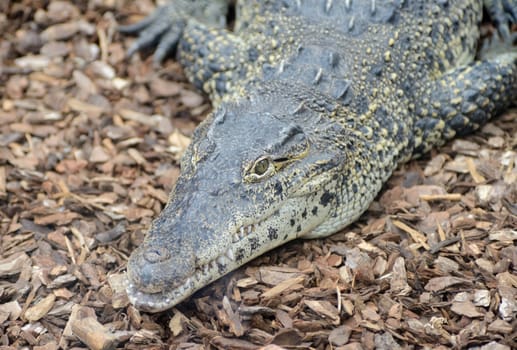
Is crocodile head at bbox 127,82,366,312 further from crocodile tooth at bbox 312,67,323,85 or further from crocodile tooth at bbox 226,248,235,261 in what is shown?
crocodile tooth at bbox 312,67,323,85

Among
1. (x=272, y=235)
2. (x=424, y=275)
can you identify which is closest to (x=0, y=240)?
(x=272, y=235)

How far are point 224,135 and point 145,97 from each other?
1.68 m

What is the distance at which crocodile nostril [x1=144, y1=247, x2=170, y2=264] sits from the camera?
11.6 feet

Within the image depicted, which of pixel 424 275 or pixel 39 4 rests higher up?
pixel 39 4

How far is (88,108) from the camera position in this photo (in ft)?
17.8

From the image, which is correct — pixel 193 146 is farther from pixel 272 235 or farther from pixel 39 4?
pixel 39 4

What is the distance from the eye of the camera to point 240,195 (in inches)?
151

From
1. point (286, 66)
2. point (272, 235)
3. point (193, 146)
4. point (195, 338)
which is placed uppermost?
point (286, 66)

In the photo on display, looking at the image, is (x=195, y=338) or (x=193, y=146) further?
(x=193, y=146)

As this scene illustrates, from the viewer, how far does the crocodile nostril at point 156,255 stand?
353 centimetres

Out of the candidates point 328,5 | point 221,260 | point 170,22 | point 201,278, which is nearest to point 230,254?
point 221,260

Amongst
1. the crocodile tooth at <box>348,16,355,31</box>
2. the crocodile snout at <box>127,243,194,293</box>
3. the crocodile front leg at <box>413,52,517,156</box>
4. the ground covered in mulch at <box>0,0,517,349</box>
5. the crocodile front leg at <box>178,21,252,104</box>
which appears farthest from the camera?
the crocodile front leg at <box>178,21,252,104</box>

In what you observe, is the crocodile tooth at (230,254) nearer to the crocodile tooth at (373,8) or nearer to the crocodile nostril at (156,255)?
the crocodile nostril at (156,255)

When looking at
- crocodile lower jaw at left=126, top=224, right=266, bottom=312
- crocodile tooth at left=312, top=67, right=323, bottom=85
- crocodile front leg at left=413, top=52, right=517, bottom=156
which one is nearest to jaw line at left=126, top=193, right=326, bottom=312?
crocodile lower jaw at left=126, top=224, right=266, bottom=312
